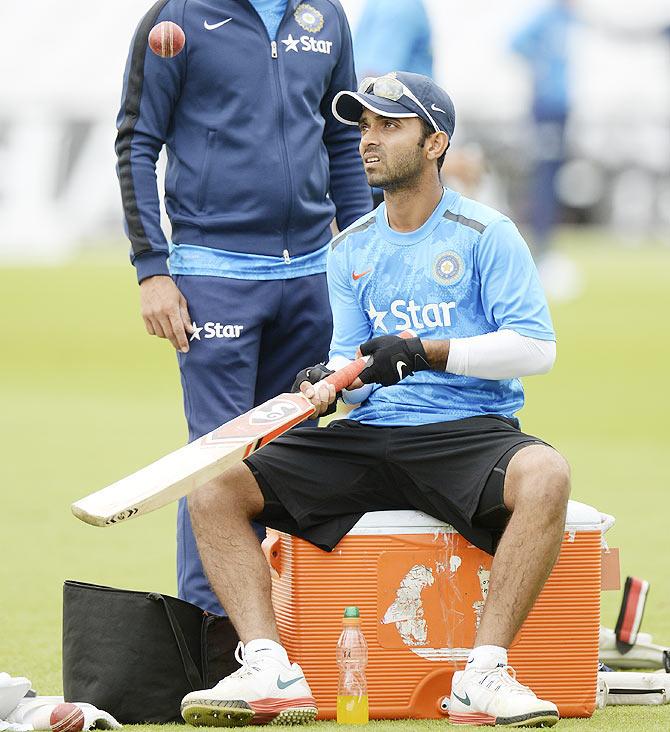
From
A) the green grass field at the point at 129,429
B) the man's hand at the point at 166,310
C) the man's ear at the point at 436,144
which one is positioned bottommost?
the green grass field at the point at 129,429

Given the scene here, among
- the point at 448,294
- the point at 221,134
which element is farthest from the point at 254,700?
the point at 221,134

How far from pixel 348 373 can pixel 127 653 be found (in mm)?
952

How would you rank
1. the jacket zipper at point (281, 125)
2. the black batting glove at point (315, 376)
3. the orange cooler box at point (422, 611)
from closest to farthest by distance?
the orange cooler box at point (422, 611), the black batting glove at point (315, 376), the jacket zipper at point (281, 125)

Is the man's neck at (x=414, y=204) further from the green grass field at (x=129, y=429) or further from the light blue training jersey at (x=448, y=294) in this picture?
the green grass field at (x=129, y=429)

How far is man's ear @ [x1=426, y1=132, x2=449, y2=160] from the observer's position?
5.00 metres

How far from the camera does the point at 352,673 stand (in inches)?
180

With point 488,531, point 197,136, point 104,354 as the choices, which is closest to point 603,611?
point 488,531

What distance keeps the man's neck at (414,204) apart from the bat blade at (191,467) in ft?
2.01

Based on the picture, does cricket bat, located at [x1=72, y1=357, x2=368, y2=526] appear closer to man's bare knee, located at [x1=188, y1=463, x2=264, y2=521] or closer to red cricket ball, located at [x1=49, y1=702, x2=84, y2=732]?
man's bare knee, located at [x1=188, y1=463, x2=264, y2=521]

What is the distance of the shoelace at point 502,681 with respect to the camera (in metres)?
4.35

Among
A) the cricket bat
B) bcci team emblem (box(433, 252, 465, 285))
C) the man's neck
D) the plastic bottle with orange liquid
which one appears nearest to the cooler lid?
the plastic bottle with orange liquid

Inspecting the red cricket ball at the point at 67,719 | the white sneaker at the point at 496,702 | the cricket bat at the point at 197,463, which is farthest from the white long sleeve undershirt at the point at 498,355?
the red cricket ball at the point at 67,719

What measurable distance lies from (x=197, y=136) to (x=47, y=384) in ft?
27.7

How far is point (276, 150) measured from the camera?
5590 millimetres
